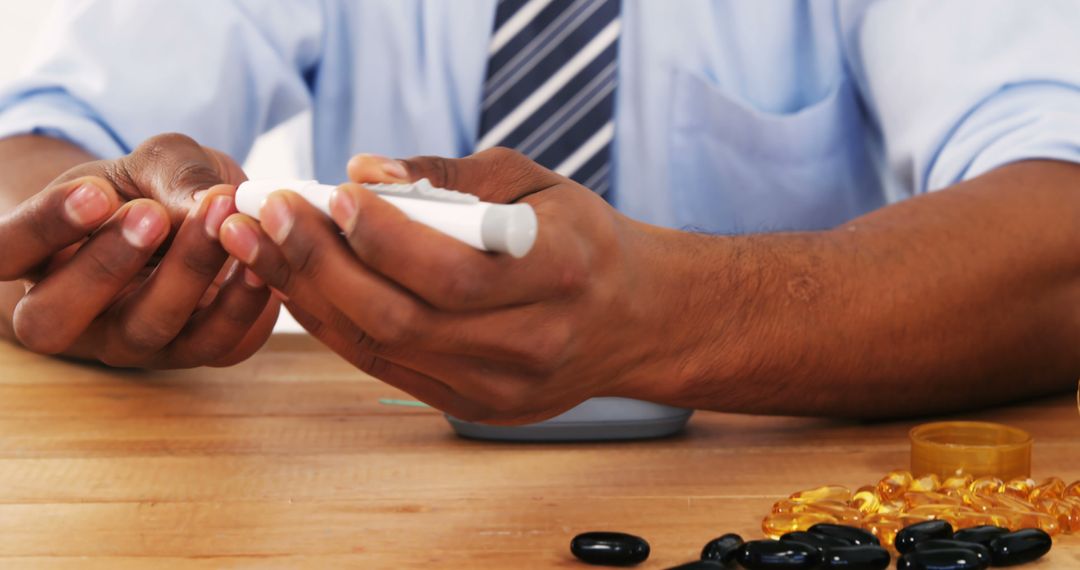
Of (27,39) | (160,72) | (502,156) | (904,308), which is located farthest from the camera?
(27,39)

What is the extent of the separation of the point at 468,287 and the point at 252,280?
187 mm

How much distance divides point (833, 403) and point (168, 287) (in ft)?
1.50

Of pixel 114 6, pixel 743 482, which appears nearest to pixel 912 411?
pixel 743 482

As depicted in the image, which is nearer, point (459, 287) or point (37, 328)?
point (459, 287)

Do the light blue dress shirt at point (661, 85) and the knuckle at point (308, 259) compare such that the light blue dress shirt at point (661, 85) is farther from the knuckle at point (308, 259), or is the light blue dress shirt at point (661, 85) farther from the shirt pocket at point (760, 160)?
the knuckle at point (308, 259)

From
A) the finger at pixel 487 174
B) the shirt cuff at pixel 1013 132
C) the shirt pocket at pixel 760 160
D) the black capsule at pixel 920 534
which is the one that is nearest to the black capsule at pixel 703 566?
the black capsule at pixel 920 534

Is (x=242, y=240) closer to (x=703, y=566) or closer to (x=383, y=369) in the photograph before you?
(x=383, y=369)

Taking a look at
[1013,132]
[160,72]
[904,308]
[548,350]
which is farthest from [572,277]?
[160,72]

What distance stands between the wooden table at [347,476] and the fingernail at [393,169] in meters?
0.18

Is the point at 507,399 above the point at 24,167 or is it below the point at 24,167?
below

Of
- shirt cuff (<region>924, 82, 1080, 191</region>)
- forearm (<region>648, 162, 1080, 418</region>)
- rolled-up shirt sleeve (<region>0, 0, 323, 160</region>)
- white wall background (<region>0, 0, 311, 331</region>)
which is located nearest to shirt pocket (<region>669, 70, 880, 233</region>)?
shirt cuff (<region>924, 82, 1080, 191</region>)

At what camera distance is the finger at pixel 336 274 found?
0.52 meters

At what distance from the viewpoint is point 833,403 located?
81cm

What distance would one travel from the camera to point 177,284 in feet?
2.07
